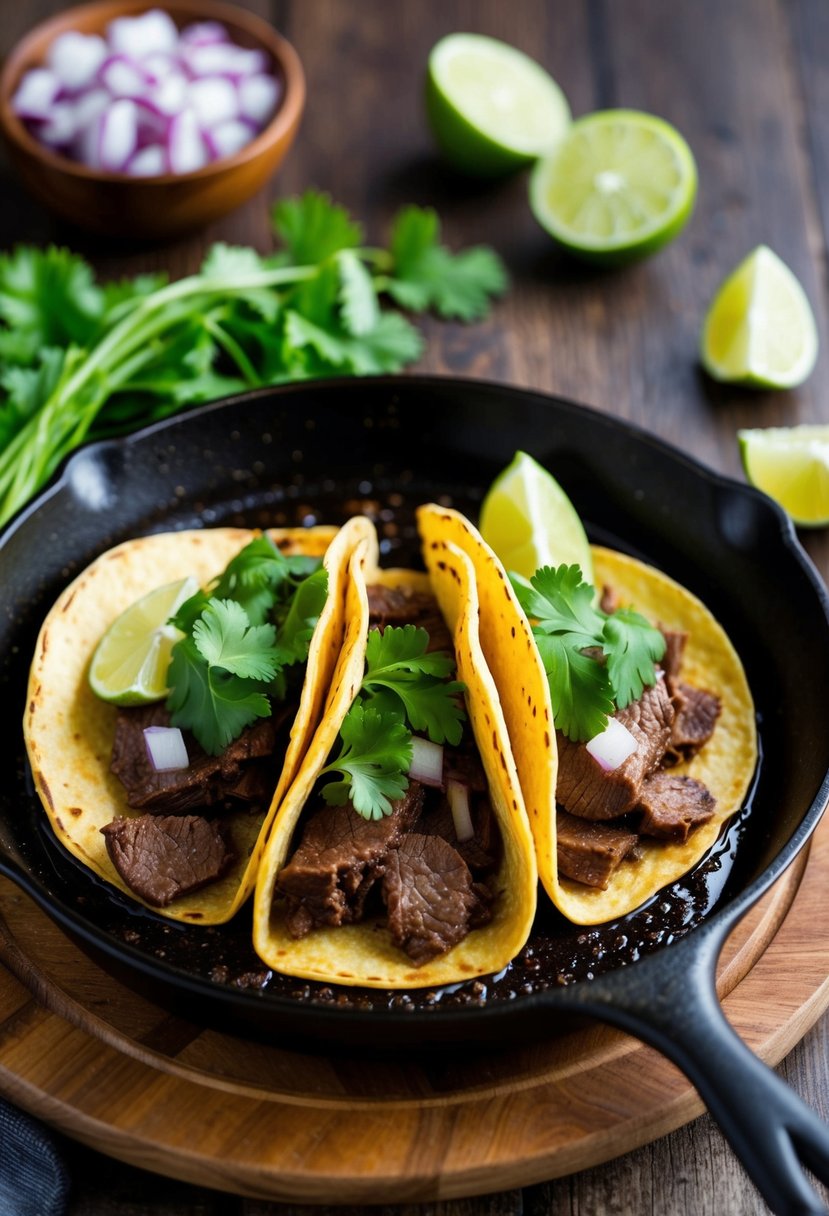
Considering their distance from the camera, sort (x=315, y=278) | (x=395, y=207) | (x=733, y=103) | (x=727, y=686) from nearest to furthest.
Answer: (x=727, y=686) < (x=315, y=278) < (x=395, y=207) < (x=733, y=103)

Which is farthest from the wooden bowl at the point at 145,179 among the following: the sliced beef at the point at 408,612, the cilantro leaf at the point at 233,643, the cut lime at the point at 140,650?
the cilantro leaf at the point at 233,643

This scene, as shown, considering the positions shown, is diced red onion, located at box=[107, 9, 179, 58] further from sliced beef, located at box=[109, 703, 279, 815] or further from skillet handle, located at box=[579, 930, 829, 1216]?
skillet handle, located at box=[579, 930, 829, 1216]

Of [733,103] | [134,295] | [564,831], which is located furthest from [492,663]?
[733,103]

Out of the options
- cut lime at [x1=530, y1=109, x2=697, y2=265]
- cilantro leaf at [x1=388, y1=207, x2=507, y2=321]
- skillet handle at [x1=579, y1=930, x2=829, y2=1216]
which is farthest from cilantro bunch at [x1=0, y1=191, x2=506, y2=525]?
skillet handle at [x1=579, y1=930, x2=829, y2=1216]

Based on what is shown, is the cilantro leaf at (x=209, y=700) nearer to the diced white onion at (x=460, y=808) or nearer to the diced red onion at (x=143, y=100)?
the diced white onion at (x=460, y=808)

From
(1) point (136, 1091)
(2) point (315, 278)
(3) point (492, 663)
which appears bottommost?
(1) point (136, 1091)

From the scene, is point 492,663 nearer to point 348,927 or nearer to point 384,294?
point 348,927

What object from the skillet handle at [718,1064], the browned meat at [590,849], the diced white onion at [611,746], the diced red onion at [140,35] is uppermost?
the diced red onion at [140,35]
